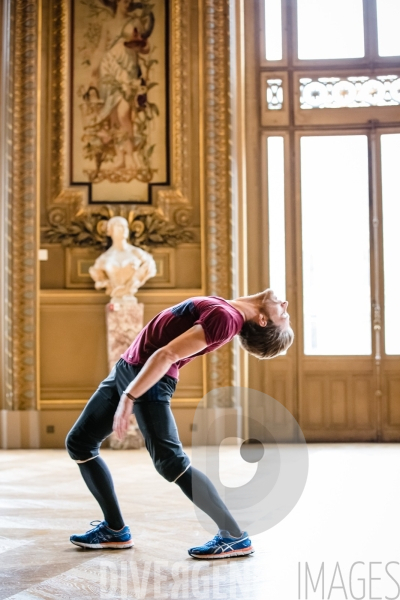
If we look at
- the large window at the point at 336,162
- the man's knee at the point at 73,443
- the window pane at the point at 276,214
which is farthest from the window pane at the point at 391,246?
the man's knee at the point at 73,443

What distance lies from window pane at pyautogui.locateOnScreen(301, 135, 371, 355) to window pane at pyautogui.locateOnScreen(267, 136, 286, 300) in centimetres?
20

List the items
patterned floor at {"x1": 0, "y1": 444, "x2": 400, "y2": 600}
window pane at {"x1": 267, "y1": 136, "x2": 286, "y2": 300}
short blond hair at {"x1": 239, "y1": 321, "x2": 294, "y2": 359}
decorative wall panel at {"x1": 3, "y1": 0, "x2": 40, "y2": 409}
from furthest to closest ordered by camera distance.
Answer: window pane at {"x1": 267, "y1": 136, "x2": 286, "y2": 300}, decorative wall panel at {"x1": 3, "y1": 0, "x2": 40, "y2": 409}, short blond hair at {"x1": 239, "y1": 321, "x2": 294, "y2": 359}, patterned floor at {"x1": 0, "y1": 444, "x2": 400, "y2": 600}

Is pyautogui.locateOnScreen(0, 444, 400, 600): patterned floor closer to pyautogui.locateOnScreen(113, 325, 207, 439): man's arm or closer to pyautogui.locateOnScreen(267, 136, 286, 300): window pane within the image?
pyautogui.locateOnScreen(113, 325, 207, 439): man's arm

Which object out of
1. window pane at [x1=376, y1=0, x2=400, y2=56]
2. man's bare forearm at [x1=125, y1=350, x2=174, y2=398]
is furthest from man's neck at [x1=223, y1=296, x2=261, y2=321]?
window pane at [x1=376, y1=0, x2=400, y2=56]

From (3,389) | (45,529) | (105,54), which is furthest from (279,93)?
(45,529)

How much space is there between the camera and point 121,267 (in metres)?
6.39

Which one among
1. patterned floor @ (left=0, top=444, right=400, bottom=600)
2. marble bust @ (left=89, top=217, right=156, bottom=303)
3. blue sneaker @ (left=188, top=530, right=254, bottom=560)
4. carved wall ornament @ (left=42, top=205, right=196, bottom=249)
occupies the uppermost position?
carved wall ornament @ (left=42, top=205, right=196, bottom=249)

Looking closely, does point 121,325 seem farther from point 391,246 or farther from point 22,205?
point 391,246

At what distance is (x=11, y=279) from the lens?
655 centimetres

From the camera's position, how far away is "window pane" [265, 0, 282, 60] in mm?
7027

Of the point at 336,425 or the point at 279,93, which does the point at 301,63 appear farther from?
the point at 336,425

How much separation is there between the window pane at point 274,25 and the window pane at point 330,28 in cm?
19

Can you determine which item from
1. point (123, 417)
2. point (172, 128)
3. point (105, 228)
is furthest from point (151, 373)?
point (172, 128)

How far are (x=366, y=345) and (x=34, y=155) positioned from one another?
3.54 metres
